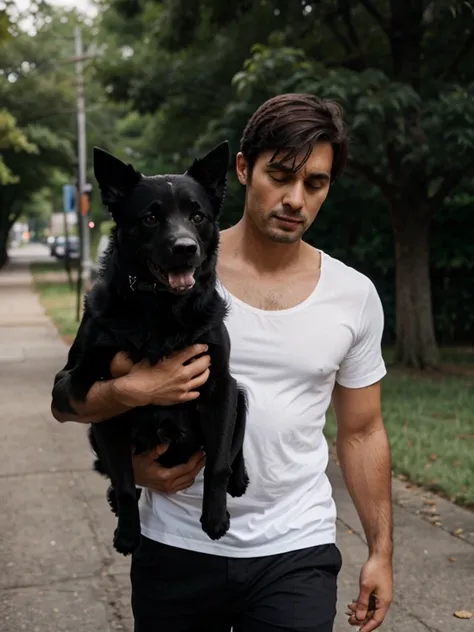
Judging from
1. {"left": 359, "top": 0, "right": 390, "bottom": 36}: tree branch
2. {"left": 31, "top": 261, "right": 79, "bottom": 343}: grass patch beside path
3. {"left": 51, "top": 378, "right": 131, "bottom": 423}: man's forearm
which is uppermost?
{"left": 359, "top": 0, "right": 390, "bottom": 36}: tree branch

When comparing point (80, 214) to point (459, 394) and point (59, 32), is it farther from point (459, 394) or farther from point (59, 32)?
point (59, 32)

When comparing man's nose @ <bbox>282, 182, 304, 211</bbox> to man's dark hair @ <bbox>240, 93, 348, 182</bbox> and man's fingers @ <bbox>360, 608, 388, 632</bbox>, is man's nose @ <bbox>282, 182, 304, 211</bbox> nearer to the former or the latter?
man's dark hair @ <bbox>240, 93, 348, 182</bbox>

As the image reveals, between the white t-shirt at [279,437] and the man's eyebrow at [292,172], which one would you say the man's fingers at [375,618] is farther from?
the man's eyebrow at [292,172]

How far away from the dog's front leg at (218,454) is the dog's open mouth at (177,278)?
0.29 metres

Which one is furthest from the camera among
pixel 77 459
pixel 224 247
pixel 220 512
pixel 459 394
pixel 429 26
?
pixel 429 26

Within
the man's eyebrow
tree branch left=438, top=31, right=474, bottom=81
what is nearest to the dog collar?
the man's eyebrow

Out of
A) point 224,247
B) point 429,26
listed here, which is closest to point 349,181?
point 429,26

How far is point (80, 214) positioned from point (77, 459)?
47.2ft

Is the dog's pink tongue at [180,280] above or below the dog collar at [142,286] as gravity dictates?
above

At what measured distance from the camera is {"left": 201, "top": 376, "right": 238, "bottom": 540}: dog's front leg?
2285 mm

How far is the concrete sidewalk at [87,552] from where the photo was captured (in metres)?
4.61

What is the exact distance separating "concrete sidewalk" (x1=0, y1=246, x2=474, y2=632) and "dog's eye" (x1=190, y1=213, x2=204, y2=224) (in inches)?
111

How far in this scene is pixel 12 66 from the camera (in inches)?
1394

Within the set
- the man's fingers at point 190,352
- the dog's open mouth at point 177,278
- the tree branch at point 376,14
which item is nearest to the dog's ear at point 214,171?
the dog's open mouth at point 177,278
